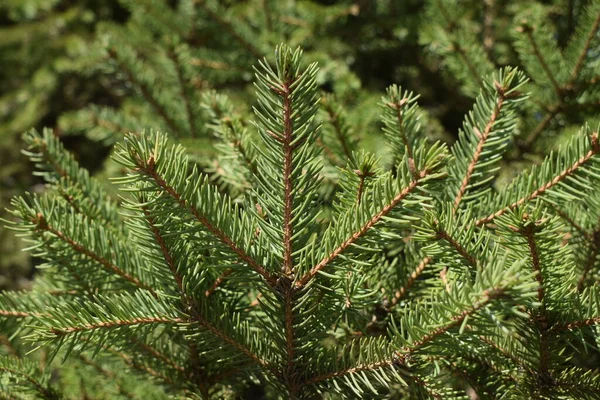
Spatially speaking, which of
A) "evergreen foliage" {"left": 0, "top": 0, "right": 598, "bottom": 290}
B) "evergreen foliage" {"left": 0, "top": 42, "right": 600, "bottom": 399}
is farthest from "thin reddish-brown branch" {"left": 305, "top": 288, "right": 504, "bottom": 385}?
"evergreen foliage" {"left": 0, "top": 0, "right": 598, "bottom": 290}

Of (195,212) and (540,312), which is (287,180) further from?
(540,312)

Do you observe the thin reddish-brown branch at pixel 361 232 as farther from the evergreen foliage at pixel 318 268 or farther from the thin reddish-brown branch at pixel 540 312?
the thin reddish-brown branch at pixel 540 312

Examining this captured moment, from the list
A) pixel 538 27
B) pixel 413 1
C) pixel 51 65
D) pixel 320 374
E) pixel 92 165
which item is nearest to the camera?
pixel 320 374

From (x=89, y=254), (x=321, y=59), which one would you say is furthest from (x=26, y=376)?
(x=321, y=59)

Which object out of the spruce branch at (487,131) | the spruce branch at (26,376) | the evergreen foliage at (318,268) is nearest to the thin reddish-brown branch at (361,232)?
the evergreen foliage at (318,268)

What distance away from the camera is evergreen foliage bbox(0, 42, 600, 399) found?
604 mm

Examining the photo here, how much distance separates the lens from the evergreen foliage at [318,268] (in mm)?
604

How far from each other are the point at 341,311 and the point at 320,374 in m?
0.09

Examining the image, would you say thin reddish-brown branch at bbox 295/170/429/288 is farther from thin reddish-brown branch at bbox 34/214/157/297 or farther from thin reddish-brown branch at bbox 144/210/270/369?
thin reddish-brown branch at bbox 34/214/157/297

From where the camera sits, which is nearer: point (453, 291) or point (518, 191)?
point (453, 291)

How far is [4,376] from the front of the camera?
785mm

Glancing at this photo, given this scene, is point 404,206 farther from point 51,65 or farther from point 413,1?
point 51,65

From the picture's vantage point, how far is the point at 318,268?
66cm

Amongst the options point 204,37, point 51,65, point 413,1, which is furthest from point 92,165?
point 413,1
